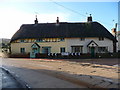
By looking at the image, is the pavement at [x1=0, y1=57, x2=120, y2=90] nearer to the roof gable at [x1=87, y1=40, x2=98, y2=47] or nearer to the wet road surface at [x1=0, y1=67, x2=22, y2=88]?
the wet road surface at [x1=0, y1=67, x2=22, y2=88]

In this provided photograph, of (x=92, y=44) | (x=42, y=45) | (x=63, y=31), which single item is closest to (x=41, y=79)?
(x=92, y=44)

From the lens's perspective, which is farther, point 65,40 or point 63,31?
point 63,31

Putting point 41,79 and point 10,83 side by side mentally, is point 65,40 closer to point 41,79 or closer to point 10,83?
point 41,79

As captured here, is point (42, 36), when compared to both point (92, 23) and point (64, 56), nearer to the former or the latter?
point (64, 56)

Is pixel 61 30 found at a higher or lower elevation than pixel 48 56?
higher

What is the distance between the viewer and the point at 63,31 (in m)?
34.0

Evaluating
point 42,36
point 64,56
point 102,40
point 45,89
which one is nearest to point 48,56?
point 64,56

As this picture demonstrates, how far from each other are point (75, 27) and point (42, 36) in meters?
8.09

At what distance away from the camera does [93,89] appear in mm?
7402

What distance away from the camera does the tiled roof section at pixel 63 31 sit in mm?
33000

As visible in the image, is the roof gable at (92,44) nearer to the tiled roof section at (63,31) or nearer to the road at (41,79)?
the tiled roof section at (63,31)

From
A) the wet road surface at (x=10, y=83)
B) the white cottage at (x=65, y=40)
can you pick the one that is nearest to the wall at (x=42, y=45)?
the white cottage at (x=65, y=40)

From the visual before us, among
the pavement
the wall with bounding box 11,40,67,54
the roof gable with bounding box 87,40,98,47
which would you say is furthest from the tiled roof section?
the pavement

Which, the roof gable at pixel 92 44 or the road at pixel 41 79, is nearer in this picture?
the road at pixel 41 79
